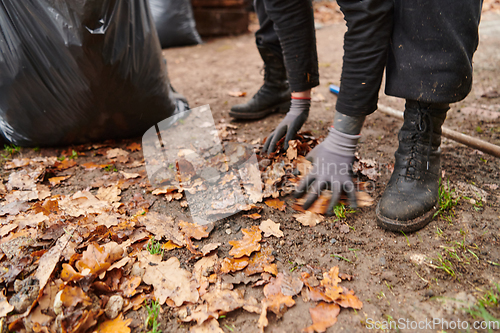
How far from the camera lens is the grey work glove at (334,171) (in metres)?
1.39

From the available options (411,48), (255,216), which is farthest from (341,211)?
(411,48)

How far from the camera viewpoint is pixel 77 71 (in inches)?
65.7

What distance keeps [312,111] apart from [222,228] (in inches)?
58.6

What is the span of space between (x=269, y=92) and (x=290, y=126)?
0.67 meters

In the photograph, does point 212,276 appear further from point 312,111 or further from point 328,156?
point 312,111

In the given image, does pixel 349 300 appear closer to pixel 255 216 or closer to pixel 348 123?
pixel 255 216

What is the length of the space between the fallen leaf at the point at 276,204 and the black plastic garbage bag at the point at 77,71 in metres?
1.09

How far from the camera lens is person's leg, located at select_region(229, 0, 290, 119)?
7.25 ft

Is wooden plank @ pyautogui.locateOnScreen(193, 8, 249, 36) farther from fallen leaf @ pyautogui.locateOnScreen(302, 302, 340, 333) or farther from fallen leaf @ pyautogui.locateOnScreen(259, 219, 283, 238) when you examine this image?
fallen leaf @ pyautogui.locateOnScreen(302, 302, 340, 333)

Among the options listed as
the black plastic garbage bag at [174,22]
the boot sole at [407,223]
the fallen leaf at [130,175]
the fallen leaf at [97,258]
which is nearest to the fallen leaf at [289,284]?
the boot sole at [407,223]

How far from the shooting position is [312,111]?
2467 mm

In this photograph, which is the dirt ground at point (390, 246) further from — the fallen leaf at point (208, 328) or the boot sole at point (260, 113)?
the boot sole at point (260, 113)

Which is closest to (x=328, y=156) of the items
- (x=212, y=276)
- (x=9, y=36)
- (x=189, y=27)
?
(x=212, y=276)

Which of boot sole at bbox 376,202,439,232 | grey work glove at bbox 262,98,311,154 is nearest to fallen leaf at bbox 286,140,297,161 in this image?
grey work glove at bbox 262,98,311,154
